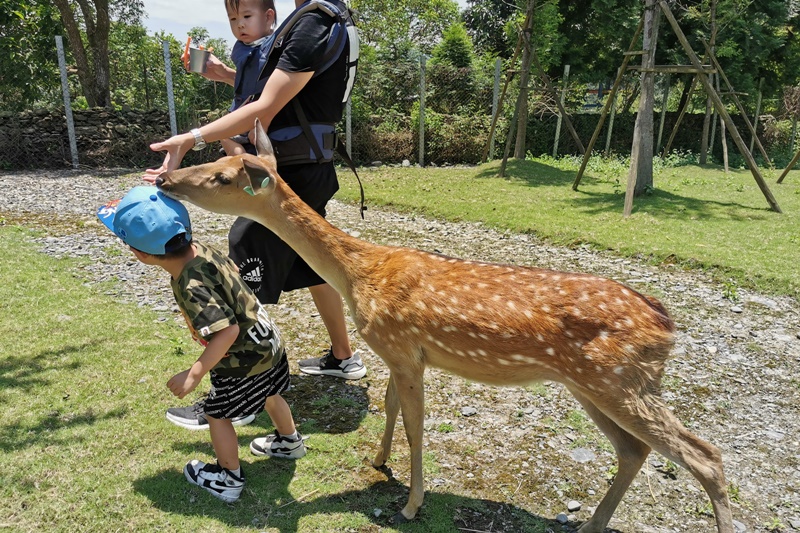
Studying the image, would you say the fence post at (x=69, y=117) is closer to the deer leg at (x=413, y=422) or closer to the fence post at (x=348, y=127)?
the fence post at (x=348, y=127)

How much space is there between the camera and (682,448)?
287 centimetres

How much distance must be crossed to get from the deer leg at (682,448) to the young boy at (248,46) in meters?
2.66

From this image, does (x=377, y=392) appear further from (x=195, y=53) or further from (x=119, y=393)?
(x=195, y=53)

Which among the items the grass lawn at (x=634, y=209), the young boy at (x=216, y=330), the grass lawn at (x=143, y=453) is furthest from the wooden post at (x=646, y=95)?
the young boy at (x=216, y=330)

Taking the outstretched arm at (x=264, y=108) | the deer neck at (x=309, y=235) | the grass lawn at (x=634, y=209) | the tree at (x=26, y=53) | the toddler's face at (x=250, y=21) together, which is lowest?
the grass lawn at (x=634, y=209)

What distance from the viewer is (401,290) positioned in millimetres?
3238

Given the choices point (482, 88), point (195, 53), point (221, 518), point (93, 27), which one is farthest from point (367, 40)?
point (221, 518)

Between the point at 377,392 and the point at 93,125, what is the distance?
1478 centimetres

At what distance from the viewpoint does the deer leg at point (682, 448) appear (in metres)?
2.84

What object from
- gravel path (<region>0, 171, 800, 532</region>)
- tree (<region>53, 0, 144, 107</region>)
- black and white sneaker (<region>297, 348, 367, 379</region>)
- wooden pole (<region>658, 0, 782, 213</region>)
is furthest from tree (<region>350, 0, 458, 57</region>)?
black and white sneaker (<region>297, 348, 367, 379</region>)

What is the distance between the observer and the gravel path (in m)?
3.40

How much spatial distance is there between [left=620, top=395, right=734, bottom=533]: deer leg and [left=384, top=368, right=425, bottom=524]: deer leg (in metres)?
1.06

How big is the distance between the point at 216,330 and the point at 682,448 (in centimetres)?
230

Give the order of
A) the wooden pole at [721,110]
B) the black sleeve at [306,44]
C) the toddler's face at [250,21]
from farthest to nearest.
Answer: the wooden pole at [721,110] < the toddler's face at [250,21] < the black sleeve at [306,44]
